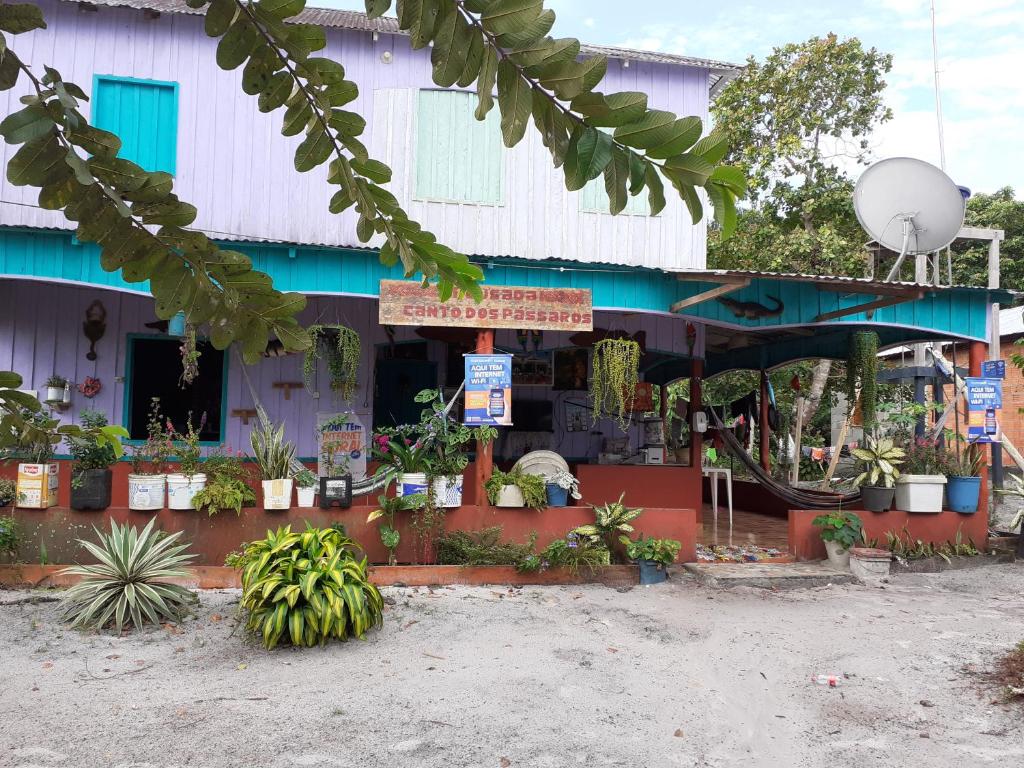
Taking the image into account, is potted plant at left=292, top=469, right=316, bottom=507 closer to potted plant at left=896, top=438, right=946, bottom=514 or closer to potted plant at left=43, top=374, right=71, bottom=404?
potted plant at left=43, top=374, right=71, bottom=404

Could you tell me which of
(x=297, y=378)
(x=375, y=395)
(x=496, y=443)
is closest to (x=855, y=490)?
(x=496, y=443)

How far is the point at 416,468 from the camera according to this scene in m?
7.42

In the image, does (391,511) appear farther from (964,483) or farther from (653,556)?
(964,483)

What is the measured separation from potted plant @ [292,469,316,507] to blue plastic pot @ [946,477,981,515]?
23.2ft

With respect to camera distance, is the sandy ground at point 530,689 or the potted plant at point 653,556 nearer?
the sandy ground at point 530,689

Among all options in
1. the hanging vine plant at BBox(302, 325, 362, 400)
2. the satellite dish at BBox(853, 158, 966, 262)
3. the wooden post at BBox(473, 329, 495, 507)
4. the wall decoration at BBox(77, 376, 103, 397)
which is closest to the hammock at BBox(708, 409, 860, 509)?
the satellite dish at BBox(853, 158, 966, 262)

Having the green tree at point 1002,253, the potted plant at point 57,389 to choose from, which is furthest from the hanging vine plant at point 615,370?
the green tree at point 1002,253

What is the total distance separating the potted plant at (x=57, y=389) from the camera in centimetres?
813

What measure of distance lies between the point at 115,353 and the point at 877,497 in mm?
8824

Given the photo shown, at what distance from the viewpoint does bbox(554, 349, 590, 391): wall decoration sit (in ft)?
37.7

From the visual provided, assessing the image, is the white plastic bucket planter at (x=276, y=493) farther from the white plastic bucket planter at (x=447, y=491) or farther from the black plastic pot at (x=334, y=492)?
the white plastic bucket planter at (x=447, y=491)

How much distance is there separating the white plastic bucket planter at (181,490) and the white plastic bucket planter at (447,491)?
2.26m

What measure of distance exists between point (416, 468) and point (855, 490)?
5.25 meters

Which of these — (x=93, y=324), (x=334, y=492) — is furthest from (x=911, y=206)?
(x=93, y=324)
